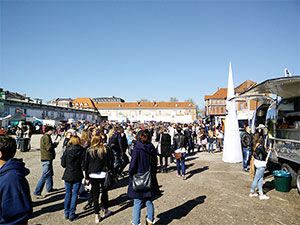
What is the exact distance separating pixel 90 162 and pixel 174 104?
3657 inches

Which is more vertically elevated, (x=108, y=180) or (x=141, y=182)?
(x=141, y=182)

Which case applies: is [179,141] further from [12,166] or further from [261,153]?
[12,166]

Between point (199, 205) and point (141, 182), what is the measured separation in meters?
2.42

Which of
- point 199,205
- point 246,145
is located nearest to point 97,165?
point 199,205

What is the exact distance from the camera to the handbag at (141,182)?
3.80m

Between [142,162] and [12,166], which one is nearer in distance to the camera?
[12,166]

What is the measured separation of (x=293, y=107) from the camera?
7977 millimetres

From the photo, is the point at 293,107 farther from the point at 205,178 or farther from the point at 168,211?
the point at 168,211

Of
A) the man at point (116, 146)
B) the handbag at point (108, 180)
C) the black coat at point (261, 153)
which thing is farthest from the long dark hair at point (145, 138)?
the man at point (116, 146)

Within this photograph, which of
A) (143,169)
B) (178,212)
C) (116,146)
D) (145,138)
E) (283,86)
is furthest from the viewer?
(116,146)

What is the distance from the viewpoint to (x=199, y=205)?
17.8ft

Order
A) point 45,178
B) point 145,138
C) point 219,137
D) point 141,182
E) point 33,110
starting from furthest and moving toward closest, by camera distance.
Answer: point 33,110 → point 219,137 → point 45,178 → point 145,138 → point 141,182

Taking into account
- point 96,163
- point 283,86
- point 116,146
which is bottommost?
point 116,146

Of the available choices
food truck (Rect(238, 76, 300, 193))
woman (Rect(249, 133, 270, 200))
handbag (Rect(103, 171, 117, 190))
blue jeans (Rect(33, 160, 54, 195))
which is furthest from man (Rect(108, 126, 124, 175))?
food truck (Rect(238, 76, 300, 193))
